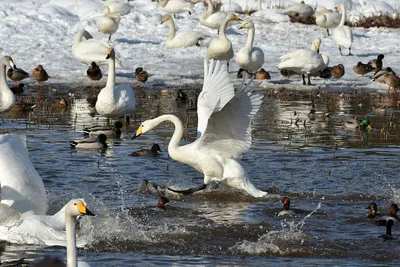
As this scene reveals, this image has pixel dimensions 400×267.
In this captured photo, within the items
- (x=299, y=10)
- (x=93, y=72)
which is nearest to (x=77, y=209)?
(x=93, y=72)

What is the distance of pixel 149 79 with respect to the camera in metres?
19.5

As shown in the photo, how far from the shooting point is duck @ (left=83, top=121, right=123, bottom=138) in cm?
1257

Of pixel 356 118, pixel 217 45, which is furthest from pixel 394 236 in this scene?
pixel 217 45

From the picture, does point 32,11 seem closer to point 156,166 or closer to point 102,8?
point 102,8

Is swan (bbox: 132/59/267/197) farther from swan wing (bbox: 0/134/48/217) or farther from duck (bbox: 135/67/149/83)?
duck (bbox: 135/67/149/83)

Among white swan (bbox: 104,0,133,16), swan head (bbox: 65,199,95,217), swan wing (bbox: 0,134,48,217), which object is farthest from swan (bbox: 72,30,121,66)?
swan head (bbox: 65,199,95,217)

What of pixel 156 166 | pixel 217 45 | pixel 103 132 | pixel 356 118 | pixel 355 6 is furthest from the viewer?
pixel 355 6

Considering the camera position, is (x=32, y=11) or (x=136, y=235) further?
(x=32, y=11)

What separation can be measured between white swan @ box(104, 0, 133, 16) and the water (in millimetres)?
9373

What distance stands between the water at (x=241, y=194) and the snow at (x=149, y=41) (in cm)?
459

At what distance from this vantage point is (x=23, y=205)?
7.52 metres

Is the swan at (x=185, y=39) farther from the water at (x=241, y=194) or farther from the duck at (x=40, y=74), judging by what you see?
the water at (x=241, y=194)

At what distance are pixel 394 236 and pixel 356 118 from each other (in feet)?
24.2

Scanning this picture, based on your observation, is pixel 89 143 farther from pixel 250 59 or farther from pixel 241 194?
pixel 250 59
